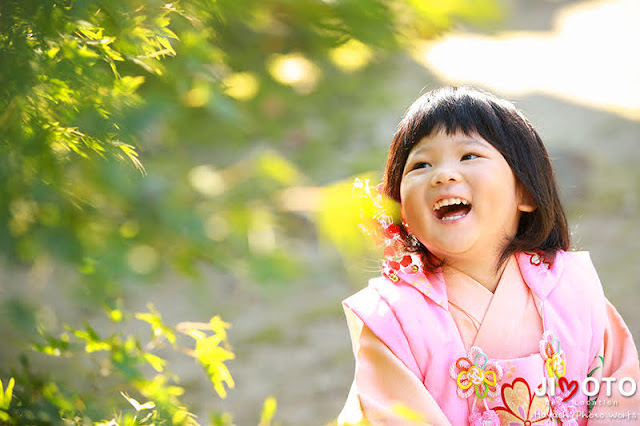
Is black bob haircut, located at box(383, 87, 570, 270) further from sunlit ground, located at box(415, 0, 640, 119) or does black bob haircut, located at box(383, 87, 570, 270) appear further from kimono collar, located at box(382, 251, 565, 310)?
sunlit ground, located at box(415, 0, 640, 119)

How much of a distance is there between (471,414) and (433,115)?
50 centimetres

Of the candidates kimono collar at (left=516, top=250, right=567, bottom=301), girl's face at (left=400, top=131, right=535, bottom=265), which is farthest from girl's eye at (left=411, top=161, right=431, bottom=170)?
kimono collar at (left=516, top=250, right=567, bottom=301)

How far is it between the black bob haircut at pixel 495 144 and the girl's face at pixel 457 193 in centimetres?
2

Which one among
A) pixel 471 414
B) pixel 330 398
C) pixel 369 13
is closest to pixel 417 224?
pixel 471 414

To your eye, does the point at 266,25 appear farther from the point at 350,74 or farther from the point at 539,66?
the point at 539,66

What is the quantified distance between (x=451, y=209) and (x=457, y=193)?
5cm

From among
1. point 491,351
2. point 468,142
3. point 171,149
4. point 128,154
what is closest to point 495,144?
point 468,142

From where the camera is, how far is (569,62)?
5.75m

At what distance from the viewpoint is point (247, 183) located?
529mm

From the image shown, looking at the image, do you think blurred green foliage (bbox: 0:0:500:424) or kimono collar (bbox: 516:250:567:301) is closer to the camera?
blurred green foliage (bbox: 0:0:500:424)

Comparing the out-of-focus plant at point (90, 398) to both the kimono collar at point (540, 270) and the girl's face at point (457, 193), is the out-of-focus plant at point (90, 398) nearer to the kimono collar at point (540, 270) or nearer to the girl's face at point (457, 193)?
the girl's face at point (457, 193)

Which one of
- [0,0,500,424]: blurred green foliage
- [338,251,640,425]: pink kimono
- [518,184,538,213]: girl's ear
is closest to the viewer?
[0,0,500,424]: blurred green foliage

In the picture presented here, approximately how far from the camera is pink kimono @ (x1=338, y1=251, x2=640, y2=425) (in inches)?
41.8

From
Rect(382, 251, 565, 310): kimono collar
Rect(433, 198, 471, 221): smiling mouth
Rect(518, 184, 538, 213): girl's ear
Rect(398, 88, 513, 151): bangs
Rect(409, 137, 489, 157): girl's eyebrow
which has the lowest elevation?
Rect(382, 251, 565, 310): kimono collar
